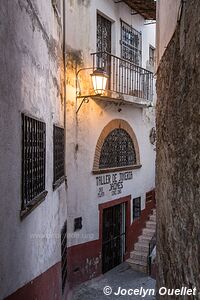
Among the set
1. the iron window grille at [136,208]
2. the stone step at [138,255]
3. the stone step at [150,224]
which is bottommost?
the stone step at [138,255]

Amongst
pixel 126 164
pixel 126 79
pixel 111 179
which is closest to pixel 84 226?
pixel 111 179

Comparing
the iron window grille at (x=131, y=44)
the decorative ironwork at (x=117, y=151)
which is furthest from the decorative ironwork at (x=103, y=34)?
the decorative ironwork at (x=117, y=151)

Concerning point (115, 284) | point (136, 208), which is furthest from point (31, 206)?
point (136, 208)

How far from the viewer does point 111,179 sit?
11.6 metres

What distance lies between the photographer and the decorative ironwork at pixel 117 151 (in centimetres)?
1141

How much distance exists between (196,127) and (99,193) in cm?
822

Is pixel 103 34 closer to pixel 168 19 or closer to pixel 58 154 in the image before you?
pixel 58 154

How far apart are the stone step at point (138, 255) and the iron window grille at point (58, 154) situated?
4892mm

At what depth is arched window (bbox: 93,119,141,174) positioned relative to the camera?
1112 centimetres

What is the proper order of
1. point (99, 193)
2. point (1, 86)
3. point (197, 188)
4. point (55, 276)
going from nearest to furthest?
point (197, 188) → point (1, 86) → point (55, 276) → point (99, 193)

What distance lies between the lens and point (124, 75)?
1206 centimetres

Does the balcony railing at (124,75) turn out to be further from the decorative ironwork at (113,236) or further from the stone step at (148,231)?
the stone step at (148,231)

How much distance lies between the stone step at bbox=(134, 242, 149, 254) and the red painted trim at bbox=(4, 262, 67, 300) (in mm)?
5658

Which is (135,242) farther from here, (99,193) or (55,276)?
(55,276)
